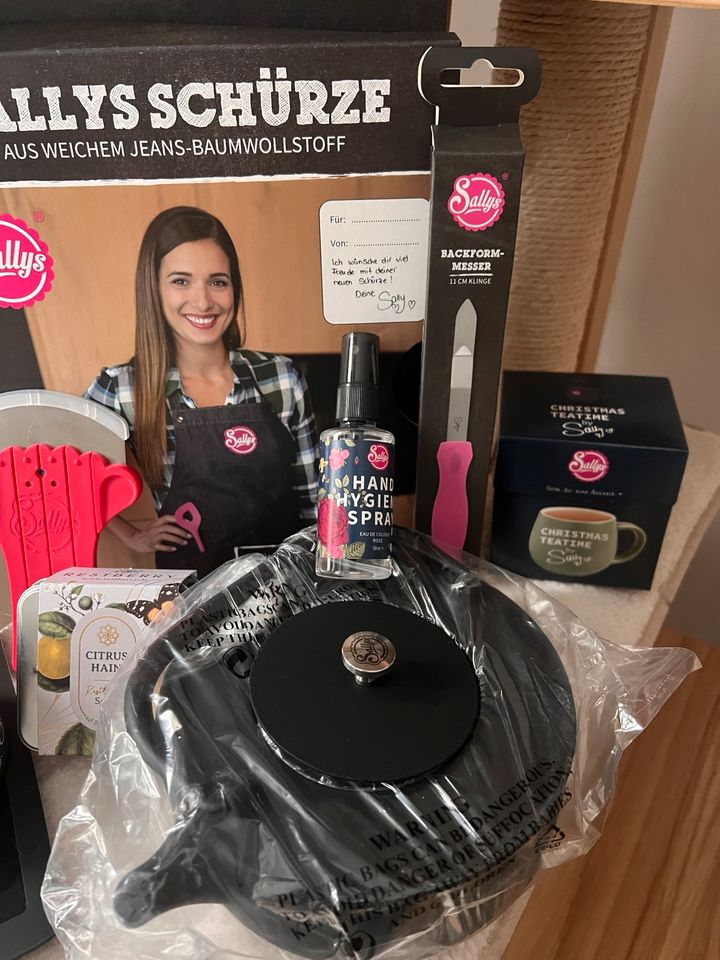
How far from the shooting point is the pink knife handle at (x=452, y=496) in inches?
28.4

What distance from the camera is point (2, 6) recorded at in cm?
62

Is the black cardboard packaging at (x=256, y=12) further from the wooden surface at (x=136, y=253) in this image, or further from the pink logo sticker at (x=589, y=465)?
the pink logo sticker at (x=589, y=465)

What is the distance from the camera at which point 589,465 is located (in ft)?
2.39

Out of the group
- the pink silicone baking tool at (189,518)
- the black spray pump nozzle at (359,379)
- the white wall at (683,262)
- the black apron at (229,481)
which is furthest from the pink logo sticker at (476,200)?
the white wall at (683,262)

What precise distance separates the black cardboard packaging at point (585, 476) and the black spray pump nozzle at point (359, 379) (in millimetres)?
127

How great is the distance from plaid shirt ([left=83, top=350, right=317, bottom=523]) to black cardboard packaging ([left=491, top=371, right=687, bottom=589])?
0.57 ft

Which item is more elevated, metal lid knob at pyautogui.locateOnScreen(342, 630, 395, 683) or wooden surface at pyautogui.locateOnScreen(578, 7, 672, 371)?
wooden surface at pyautogui.locateOnScreen(578, 7, 672, 371)

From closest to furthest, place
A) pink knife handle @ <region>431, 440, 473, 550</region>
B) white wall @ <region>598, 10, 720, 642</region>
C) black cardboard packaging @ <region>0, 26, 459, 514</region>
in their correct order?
black cardboard packaging @ <region>0, 26, 459, 514</region>, pink knife handle @ <region>431, 440, 473, 550</region>, white wall @ <region>598, 10, 720, 642</region>

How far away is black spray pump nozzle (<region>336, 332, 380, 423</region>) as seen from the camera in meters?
0.68

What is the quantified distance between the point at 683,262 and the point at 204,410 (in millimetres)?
731

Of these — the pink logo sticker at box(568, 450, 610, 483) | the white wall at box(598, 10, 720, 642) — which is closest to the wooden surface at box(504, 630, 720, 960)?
the white wall at box(598, 10, 720, 642)

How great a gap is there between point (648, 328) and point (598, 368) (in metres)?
0.09

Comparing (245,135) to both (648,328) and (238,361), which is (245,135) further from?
(648,328)

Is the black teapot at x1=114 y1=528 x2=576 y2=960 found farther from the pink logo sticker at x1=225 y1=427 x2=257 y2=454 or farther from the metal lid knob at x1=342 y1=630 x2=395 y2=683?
the pink logo sticker at x1=225 y1=427 x2=257 y2=454
